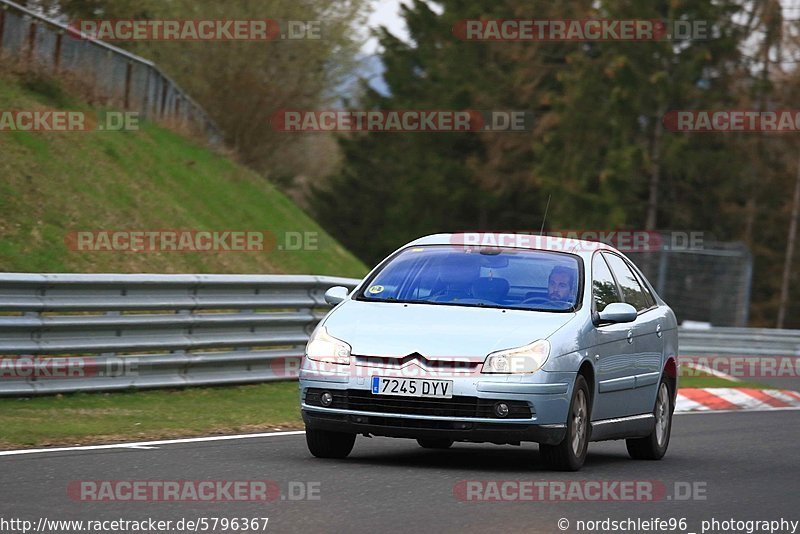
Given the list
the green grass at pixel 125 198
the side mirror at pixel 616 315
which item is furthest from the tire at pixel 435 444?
the green grass at pixel 125 198

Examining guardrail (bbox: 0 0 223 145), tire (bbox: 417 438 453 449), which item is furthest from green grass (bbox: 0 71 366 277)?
tire (bbox: 417 438 453 449)

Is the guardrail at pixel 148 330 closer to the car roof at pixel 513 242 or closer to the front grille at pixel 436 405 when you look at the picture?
the car roof at pixel 513 242

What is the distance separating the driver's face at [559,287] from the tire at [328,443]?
162cm

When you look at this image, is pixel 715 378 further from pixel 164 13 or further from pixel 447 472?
pixel 164 13

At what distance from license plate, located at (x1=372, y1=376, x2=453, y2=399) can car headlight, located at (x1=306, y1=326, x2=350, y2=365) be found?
0.28 m

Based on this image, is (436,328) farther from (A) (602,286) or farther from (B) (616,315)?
(A) (602,286)

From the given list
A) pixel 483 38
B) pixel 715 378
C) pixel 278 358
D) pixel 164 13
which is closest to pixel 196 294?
pixel 278 358

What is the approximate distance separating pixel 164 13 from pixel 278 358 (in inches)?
830

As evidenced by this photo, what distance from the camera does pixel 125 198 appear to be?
22.0 metres

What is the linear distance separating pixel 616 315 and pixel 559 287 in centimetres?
43

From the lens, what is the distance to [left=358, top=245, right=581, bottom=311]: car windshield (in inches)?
397

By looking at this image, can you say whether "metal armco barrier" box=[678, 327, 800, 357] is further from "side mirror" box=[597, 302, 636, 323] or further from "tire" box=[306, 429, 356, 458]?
"tire" box=[306, 429, 356, 458]

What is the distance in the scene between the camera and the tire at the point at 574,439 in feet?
31.1

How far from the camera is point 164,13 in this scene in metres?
35.2
